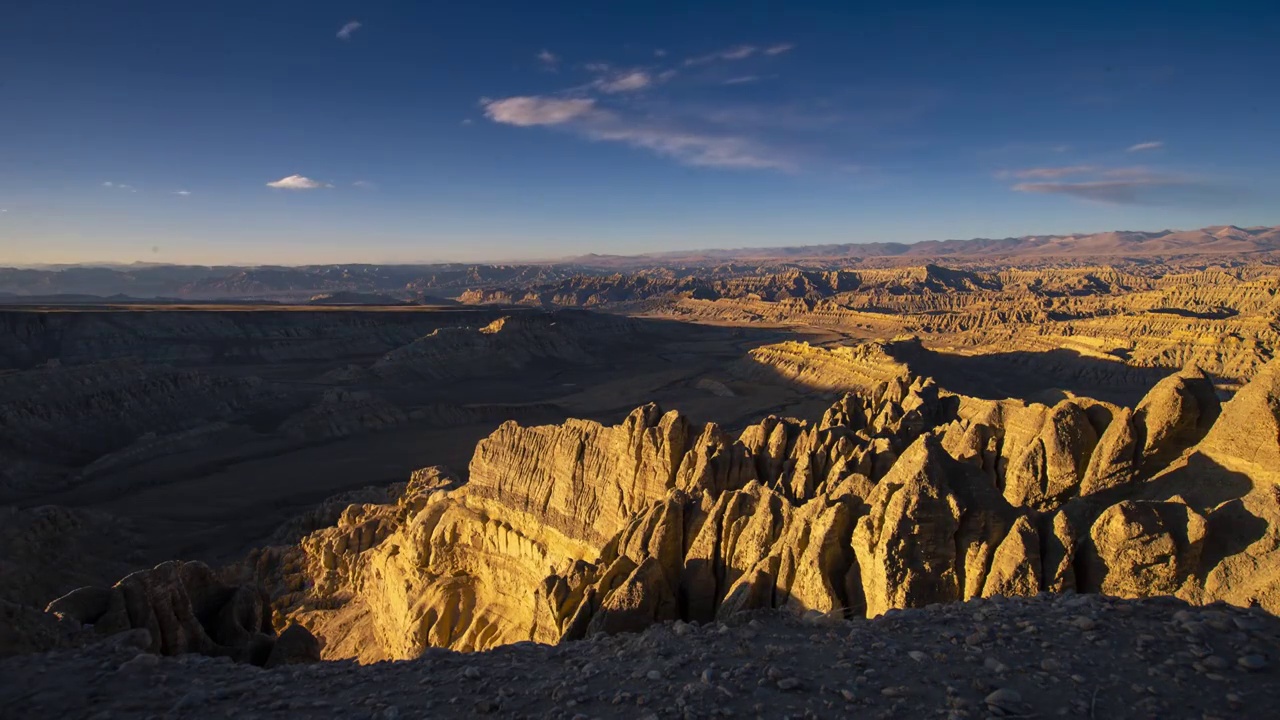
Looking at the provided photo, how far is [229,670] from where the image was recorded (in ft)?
30.1

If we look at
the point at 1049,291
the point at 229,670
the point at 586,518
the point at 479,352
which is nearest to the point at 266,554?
the point at 586,518

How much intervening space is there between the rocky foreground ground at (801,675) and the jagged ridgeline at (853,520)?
151 cm

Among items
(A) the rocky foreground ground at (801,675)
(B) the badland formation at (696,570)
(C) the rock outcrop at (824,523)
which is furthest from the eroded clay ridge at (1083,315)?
(A) the rocky foreground ground at (801,675)

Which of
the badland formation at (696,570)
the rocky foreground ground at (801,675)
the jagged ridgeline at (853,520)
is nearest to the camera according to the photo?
the rocky foreground ground at (801,675)

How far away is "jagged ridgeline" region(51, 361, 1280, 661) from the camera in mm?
9859

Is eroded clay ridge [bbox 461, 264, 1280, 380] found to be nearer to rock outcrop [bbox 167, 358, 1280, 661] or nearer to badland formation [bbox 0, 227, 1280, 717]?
badland formation [bbox 0, 227, 1280, 717]

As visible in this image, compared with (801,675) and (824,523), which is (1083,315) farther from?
(801,675)

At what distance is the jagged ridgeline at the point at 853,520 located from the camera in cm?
986

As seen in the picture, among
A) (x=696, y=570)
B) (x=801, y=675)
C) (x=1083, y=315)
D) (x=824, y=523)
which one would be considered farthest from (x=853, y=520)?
(x=1083, y=315)

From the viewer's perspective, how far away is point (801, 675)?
7.60 metres

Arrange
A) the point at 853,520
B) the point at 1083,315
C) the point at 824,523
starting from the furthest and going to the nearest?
the point at 1083,315 → the point at 853,520 → the point at 824,523

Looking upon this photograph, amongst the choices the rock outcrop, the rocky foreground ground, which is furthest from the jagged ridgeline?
the rocky foreground ground

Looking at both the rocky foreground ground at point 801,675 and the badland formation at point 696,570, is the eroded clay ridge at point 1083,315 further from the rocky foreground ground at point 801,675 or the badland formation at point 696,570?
the rocky foreground ground at point 801,675

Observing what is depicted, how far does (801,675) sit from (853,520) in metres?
4.87
